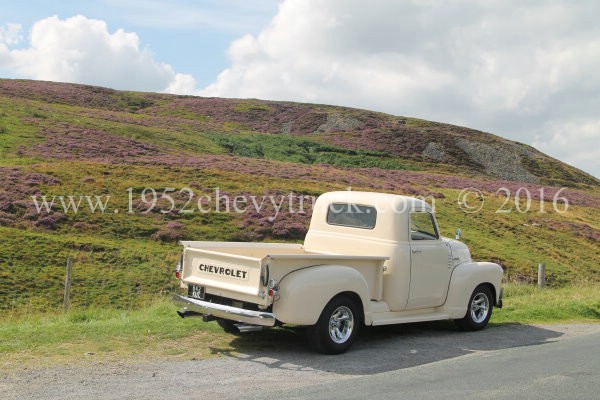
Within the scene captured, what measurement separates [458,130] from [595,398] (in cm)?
9913

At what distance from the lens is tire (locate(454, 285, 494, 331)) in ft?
39.8

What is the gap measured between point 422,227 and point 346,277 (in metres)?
2.54

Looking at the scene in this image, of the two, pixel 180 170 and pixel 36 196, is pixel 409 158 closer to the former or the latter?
pixel 180 170

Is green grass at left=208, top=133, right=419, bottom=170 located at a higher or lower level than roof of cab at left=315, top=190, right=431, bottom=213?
higher

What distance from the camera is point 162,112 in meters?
95.8

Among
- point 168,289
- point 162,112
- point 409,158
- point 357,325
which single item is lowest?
point 168,289

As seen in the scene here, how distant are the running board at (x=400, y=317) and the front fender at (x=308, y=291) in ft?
3.52

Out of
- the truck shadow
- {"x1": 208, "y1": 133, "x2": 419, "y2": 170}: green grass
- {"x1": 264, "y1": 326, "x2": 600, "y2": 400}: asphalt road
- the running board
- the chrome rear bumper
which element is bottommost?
the truck shadow

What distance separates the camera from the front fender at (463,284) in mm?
11781

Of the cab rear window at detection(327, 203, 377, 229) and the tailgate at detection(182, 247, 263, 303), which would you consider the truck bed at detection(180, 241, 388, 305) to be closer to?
the tailgate at detection(182, 247, 263, 303)

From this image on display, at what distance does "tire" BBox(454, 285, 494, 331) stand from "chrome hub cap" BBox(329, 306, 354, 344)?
313 cm

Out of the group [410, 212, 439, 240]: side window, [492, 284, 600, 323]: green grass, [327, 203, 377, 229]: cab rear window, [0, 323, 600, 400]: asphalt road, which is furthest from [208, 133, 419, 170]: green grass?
[0, 323, 600, 400]: asphalt road

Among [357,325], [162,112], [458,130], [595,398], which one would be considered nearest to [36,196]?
[357,325]

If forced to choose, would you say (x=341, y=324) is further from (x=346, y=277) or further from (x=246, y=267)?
(x=246, y=267)
